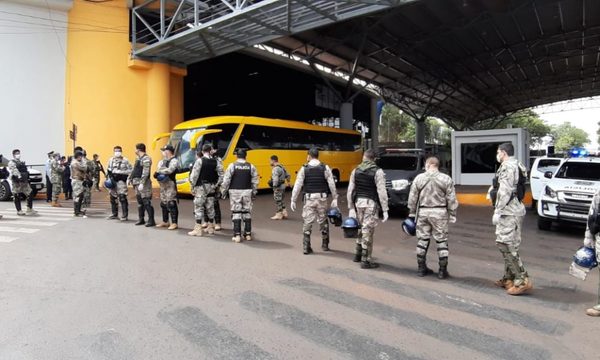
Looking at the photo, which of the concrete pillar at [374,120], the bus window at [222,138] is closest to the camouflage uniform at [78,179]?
the bus window at [222,138]

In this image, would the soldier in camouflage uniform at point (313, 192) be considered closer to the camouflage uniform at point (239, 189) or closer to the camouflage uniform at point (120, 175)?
the camouflage uniform at point (239, 189)

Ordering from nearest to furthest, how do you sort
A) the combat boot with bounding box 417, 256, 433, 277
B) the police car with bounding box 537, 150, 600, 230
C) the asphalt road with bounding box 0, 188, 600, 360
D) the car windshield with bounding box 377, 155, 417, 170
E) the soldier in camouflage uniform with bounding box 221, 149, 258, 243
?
the asphalt road with bounding box 0, 188, 600, 360, the combat boot with bounding box 417, 256, 433, 277, the soldier in camouflage uniform with bounding box 221, 149, 258, 243, the police car with bounding box 537, 150, 600, 230, the car windshield with bounding box 377, 155, 417, 170

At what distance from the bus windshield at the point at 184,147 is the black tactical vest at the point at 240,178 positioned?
762cm

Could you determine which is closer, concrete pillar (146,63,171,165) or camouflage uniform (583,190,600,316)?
camouflage uniform (583,190,600,316)

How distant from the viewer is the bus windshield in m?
15.8

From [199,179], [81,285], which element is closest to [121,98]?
[199,179]

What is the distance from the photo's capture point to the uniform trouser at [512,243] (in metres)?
5.34

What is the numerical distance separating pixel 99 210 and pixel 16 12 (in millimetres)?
10971

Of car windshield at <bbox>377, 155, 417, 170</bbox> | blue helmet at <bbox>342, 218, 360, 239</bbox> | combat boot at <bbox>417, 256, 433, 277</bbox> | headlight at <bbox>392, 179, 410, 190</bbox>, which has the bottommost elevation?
combat boot at <bbox>417, 256, 433, 277</bbox>

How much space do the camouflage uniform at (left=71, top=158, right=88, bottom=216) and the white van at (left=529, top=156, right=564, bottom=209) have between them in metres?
12.7

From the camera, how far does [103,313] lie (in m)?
4.65

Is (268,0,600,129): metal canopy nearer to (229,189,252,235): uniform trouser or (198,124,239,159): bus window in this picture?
(198,124,239,159): bus window

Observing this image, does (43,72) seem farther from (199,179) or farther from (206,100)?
(199,179)

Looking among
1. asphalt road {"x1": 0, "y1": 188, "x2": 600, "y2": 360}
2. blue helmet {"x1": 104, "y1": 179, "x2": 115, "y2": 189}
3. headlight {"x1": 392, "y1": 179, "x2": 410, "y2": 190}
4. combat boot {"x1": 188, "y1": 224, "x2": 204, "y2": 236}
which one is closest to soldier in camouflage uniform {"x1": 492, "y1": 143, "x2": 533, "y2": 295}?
asphalt road {"x1": 0, "y1": 188, "x2": 600, "y2": 360}
